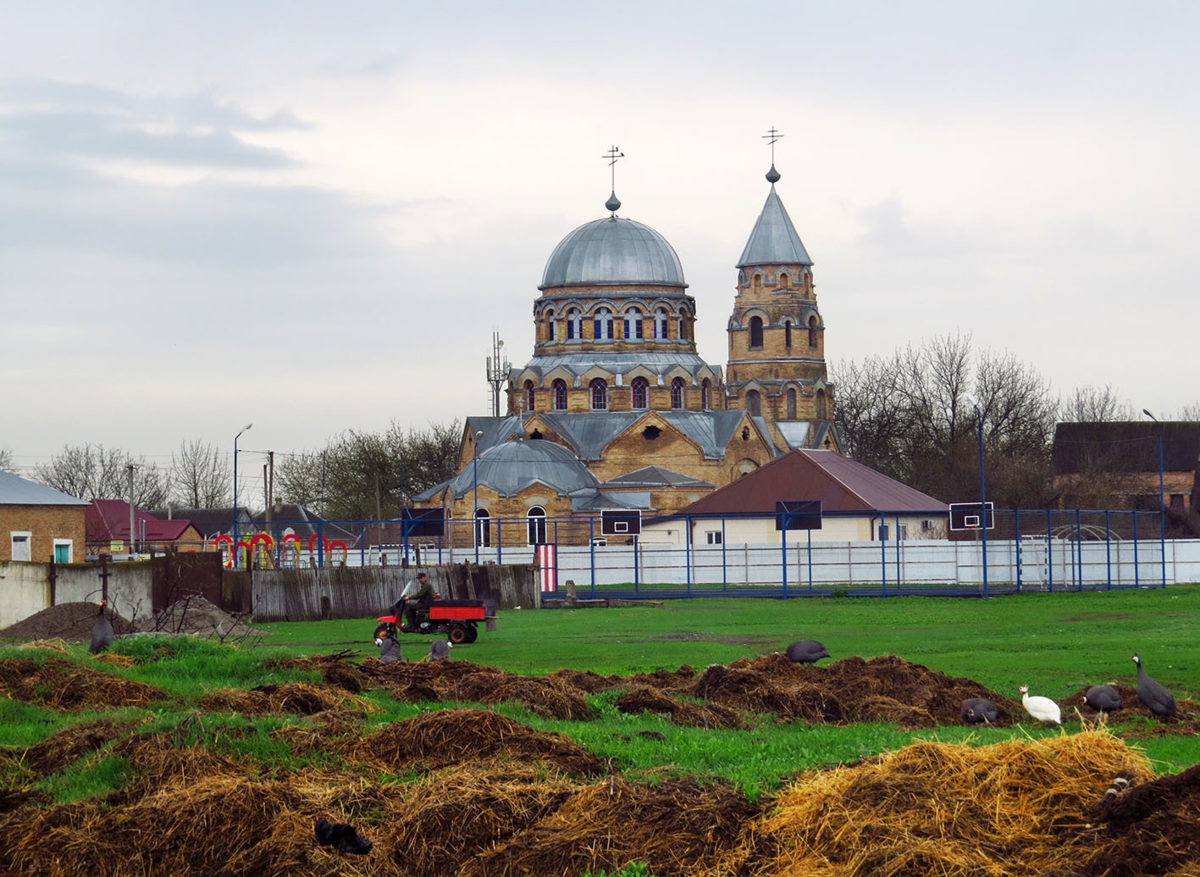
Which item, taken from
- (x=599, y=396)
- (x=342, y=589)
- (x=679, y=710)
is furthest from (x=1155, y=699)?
(x=599, y=396)

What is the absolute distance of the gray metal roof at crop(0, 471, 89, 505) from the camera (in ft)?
170

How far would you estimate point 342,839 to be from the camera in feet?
31.2

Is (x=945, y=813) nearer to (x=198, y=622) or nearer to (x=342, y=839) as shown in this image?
(x=342, y=839)

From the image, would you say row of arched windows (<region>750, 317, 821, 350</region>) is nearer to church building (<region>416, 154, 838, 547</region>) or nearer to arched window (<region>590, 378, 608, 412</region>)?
church building (<region>416, 154, 838, 547</region>)

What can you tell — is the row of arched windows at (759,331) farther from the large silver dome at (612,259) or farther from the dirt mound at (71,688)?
the dirt mound at (71,688)

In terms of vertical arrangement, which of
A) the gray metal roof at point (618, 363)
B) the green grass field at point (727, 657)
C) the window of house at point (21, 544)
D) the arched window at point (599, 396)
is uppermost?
the gray metal roof at point (618, 363)

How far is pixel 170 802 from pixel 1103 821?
5.60m

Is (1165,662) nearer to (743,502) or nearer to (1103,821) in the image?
(1103,821)

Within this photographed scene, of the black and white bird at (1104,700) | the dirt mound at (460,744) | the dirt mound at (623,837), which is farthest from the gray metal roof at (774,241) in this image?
the dirt mound at (623,837)

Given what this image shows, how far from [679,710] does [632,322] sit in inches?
2782

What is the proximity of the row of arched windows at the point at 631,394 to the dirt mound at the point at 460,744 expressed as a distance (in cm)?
7078

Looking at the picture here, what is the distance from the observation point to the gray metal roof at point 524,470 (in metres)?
74.0

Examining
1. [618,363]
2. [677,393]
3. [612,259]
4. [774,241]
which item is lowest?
Answer: [677,393]

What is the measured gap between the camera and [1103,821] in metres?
8.50
